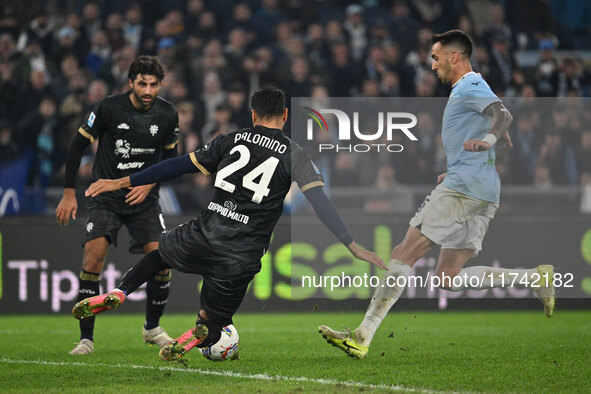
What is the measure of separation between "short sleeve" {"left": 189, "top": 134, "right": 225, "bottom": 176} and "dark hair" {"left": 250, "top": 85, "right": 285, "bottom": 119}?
1.16 feet

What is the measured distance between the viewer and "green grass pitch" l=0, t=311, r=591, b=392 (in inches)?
235

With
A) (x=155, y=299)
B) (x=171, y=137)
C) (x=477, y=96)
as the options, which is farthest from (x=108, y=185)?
(x=477, y=96)

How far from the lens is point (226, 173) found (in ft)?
21.3

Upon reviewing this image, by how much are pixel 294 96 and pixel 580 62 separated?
4.99 metres

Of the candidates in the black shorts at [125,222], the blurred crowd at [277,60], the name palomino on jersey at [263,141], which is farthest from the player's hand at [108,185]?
the blurred crowd at [277,60]

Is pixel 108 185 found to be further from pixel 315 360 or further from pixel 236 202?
pixel 315 360

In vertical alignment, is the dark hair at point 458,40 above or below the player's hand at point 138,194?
above

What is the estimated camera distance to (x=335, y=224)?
6422 mm

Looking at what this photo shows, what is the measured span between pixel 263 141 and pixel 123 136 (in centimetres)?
187

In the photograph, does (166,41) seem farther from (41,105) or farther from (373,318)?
(373,318)

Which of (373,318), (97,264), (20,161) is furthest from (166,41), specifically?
(373,318)

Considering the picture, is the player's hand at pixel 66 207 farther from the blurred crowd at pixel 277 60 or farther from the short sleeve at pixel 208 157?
the blurred crowd at pixel 277 60

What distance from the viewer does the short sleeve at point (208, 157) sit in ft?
21.3

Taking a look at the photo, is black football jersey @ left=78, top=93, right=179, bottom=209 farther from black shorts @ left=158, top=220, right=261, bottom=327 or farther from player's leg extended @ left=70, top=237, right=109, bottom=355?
black shorts @ left=158, top=220, right=261, bottom=327
